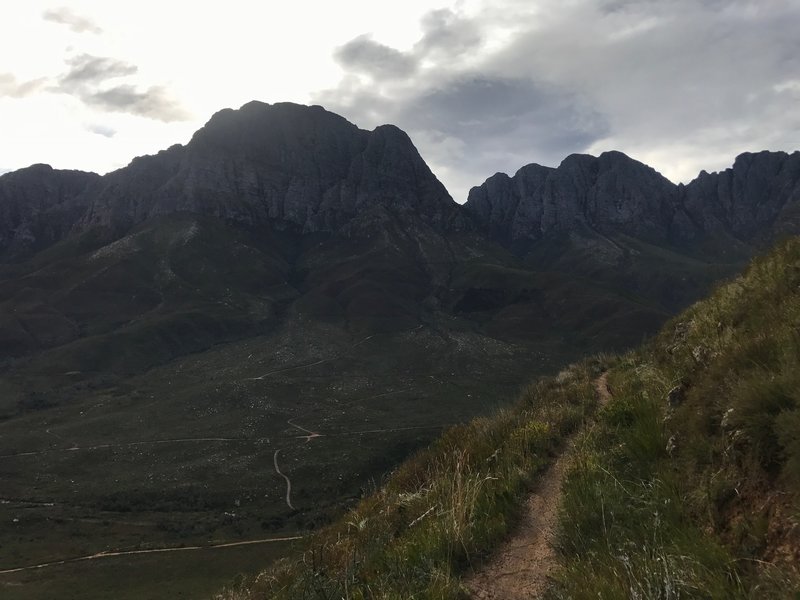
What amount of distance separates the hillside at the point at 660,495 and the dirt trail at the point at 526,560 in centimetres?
18

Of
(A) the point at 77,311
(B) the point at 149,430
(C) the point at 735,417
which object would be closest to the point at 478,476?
(C) the point at 735,417

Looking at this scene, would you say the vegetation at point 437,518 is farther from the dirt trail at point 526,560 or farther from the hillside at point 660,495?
the dirt trail at point 526,560

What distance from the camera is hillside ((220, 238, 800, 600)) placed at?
13.8 ft

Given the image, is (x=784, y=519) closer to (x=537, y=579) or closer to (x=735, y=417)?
(x=735, y=417)

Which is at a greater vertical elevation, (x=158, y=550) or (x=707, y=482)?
(x=707, y=482)

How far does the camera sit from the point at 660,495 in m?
5.60

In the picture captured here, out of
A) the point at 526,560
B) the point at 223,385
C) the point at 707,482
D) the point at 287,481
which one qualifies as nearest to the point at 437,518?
the point at 526,560

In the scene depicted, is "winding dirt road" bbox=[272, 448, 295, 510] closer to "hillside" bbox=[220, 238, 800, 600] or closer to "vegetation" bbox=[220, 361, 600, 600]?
"vegetation" bbox=[220, 361, 600, 600]

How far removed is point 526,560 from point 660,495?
5.37ft

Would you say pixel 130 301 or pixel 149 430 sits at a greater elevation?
pixel 130 301

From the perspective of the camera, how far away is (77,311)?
16662cm

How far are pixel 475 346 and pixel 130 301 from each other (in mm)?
116188

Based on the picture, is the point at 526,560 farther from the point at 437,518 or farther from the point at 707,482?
the point at 707,482

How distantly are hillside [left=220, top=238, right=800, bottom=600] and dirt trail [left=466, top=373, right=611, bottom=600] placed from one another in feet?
0.58
